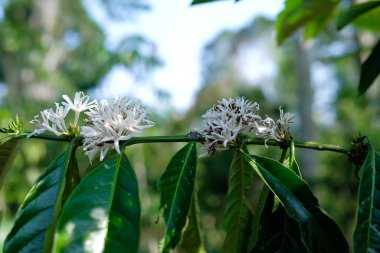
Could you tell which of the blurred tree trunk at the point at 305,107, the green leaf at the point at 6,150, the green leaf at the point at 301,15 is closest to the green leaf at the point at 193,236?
the green leaf at the point at 6,150

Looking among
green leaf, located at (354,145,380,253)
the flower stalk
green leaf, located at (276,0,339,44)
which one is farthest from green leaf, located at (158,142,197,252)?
green leaf, located at (276,0,339,44)

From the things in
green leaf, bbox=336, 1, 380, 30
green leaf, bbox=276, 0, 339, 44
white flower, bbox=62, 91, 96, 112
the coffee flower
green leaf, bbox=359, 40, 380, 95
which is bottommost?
the coffee flower

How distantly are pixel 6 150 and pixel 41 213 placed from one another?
0.21 meters

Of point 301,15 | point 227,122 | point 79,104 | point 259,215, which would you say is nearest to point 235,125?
point 227,122

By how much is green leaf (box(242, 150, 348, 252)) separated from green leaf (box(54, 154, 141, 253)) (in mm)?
197

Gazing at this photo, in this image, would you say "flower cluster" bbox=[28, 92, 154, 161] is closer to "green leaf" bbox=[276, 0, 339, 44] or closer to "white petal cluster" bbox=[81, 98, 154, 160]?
"white petal cluster" bbox=[81, 98, 154, 160]

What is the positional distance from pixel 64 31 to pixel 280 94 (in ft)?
42.2

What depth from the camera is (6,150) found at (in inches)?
28.5

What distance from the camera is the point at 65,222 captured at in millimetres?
493

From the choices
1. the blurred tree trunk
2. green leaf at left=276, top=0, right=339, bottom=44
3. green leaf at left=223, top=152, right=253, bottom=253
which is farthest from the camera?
the blurred tree trunk

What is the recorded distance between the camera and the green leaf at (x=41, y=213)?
21.0 inches

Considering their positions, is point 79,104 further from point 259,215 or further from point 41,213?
point 259,215

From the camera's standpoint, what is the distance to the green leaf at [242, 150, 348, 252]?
0.59 meters

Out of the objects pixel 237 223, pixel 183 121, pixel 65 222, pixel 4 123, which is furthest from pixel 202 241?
pixel 183 121
